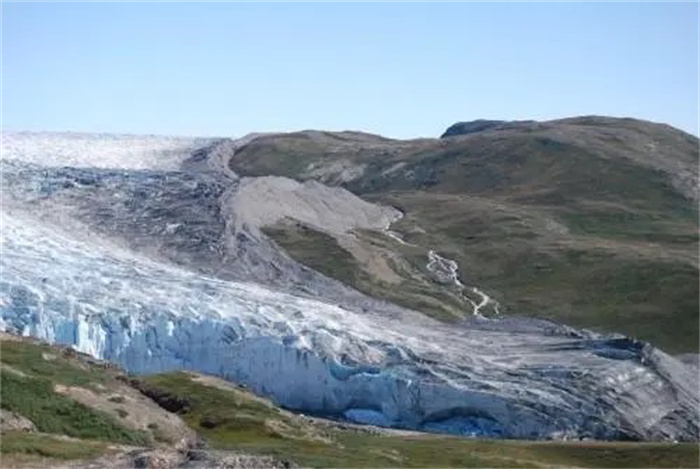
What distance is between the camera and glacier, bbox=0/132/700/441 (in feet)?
247

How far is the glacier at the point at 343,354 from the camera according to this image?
75188mm

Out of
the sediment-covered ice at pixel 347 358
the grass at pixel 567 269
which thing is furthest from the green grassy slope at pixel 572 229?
the sediment-covered ice at pixel 347 358

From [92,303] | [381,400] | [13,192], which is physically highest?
[13,192]

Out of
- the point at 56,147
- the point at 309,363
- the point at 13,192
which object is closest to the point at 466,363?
the point at 309,363

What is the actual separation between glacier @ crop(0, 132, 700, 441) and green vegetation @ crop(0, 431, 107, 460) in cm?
4096

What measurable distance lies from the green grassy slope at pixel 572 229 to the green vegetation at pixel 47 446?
242ft

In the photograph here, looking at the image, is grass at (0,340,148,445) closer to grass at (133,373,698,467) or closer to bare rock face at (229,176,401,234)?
grass at (133,373,698,467)

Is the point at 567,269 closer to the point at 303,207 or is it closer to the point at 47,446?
the point at 303,207

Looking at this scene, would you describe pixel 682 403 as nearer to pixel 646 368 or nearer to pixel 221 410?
pixel 646 368

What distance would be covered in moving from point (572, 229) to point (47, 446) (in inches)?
5059

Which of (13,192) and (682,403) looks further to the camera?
(13,192)

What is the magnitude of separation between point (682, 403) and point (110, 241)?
5103cm

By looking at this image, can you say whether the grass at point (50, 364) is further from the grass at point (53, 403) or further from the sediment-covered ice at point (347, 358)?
the sediment-covered ice at point (347, 358)

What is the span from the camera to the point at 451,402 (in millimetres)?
75312
